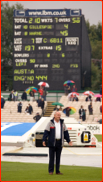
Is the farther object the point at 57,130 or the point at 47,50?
the point at 47,50

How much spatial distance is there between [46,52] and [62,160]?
2555 cm

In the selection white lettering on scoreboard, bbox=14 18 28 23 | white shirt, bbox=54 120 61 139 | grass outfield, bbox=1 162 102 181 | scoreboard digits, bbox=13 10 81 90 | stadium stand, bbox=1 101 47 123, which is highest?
white lettering on scoreboard, bbox=14 18 28 23

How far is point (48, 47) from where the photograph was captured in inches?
1506

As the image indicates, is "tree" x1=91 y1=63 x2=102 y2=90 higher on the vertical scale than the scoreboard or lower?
lower

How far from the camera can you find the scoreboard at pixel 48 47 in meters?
37.5

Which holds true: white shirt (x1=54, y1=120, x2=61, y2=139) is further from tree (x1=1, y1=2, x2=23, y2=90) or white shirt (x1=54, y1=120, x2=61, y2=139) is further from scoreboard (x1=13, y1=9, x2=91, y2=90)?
tree (x1=1, y1=2, x2=23, y2=90)

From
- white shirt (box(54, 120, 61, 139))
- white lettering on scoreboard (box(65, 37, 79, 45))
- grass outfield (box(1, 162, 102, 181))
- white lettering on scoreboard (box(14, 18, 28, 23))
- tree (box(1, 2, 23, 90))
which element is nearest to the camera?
grass outfield (box(1, 162, 102, 181))

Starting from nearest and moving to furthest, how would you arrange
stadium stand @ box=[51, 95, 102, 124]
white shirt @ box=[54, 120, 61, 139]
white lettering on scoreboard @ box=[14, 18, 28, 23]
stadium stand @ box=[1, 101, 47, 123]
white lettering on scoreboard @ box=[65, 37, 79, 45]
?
1. white shirt @ box=[54, 120, 61, 139]
2. stadium stand @ box=[51, 95, 102, 124]
3. white lettering on scoreboard @ box=[65, 37, 79, 45]
4. stadium stand @ box=[1, 101, 47, 123]
5. white lettering on scoreboard @ box=[14, 18, 28, 23]

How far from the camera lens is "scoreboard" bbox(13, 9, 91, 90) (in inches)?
1476

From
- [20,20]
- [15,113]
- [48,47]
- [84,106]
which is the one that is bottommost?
[15,113]

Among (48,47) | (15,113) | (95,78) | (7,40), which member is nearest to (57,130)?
(48,47)

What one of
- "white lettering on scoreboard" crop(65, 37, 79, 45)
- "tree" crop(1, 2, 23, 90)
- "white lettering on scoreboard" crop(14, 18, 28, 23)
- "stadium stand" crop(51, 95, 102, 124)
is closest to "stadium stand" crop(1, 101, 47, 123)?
"stadium stand" crop(51, 95, 102, 124)

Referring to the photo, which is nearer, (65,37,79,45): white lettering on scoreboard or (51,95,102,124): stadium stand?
(51,95,102,124): stadium stand

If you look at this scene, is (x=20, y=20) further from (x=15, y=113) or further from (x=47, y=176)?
(x=47, y=176)
